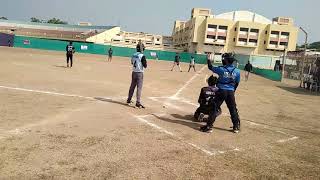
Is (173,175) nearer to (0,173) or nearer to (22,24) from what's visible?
(0,173)

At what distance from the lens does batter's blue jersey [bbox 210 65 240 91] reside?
8188mm

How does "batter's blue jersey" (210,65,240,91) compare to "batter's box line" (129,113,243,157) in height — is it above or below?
above

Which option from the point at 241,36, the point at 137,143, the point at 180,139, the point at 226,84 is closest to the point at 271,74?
the point at 226,84

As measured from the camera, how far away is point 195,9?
110 m

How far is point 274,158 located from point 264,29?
93.0m

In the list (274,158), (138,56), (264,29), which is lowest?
(274,158)

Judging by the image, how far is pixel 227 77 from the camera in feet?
26.8

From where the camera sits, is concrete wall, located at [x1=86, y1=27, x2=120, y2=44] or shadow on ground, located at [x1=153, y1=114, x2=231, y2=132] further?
concrete wall, located at [x1=86, y1=27, x2=120, y2=44]

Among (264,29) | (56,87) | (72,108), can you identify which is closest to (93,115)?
(72,108)

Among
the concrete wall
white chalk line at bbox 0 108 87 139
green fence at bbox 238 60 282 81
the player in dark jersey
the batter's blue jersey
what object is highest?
the concrete wall

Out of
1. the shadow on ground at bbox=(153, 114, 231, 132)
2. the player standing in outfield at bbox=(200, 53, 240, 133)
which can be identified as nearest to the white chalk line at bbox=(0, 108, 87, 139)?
the shadow on ground at bbox=(153, 114, 231, 132)

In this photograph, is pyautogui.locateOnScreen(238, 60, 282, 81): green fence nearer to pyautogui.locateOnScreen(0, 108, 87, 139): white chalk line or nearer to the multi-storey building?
pyautogui.locateOnScreen(0, 108, 87, 139): white chalk line

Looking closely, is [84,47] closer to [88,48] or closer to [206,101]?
[88,48]

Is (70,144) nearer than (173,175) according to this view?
No
